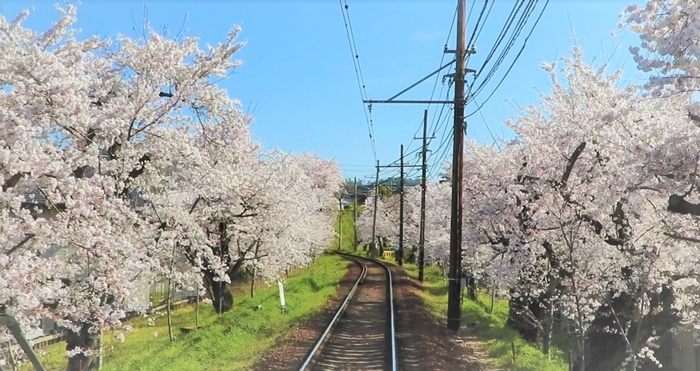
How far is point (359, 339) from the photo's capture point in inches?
634

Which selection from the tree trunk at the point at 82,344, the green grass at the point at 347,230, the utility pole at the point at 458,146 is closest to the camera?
the tree trunk at the point at 82,344

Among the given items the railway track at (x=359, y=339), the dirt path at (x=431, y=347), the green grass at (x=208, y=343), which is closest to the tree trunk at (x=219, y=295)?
the green grass at (x=208, y=343)

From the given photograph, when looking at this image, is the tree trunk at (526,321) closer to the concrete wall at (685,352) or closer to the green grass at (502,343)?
the green grass at (502,343)

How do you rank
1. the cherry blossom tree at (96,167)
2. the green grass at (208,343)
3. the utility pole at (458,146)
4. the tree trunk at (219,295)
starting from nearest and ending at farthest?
the cherry blossom tree at (96,167) → the green grass at (208,343) → the utility pole at (458,146) → the tree trunk at (219,295)

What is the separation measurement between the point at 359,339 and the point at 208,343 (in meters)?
4.20

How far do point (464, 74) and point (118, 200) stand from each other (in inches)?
424

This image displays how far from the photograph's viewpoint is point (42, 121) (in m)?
7.84

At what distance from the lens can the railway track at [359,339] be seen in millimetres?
12836

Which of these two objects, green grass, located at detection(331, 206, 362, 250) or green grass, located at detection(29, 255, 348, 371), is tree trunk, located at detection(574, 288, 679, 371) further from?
green grass, located at detection(331, 206, 362, 250)

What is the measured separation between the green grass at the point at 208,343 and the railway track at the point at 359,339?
4.13ft

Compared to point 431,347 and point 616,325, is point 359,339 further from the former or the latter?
point 616,325

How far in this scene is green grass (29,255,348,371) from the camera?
1243 centimetres

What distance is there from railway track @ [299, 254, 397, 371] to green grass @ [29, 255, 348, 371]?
1258mm

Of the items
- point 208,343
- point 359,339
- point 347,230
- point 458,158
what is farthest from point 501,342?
point 347,230
